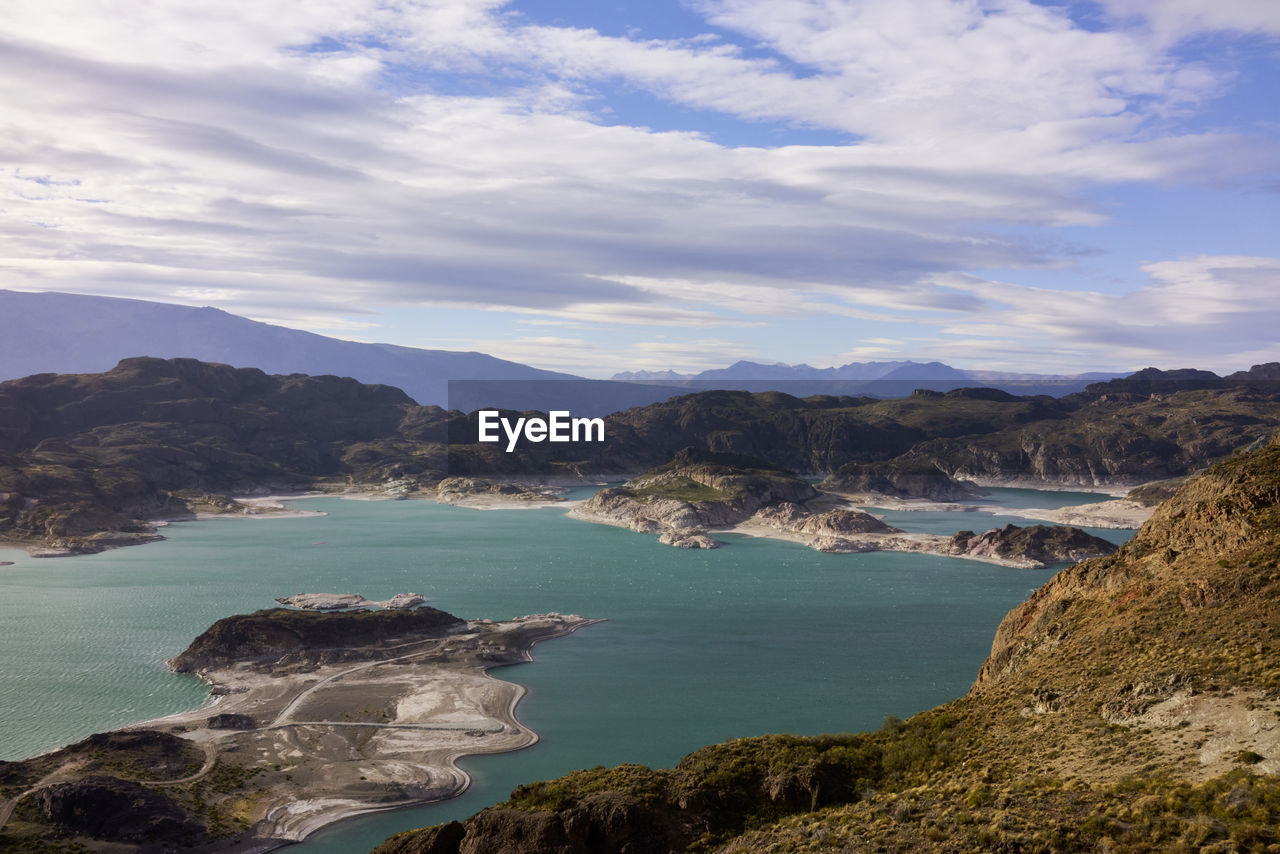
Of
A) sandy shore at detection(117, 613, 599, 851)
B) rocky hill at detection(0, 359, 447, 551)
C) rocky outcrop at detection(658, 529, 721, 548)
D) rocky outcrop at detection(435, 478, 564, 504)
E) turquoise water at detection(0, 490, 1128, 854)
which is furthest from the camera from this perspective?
rocky outcrop at detection(435, 478, 564, 504)

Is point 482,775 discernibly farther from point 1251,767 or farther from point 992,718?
point 1251,767

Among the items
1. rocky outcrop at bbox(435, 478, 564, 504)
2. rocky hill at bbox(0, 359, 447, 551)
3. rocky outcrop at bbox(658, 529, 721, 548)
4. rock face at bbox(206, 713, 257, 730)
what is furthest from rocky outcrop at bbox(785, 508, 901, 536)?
rocky hill at bbox(0, 359, 447, 551)

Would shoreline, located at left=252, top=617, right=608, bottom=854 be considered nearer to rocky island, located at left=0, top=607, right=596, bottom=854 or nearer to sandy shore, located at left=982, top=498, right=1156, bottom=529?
rocky island, located at left=0, top=607, right=596, bottom=854

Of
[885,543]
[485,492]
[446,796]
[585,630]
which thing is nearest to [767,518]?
[885,543]

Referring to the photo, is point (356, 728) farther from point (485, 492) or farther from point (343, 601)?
point (485, 492)

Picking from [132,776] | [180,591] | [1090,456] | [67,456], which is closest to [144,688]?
[132,776]

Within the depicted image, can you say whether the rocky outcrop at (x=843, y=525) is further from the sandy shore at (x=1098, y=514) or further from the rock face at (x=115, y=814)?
the rock face at (x=115, y=814)
